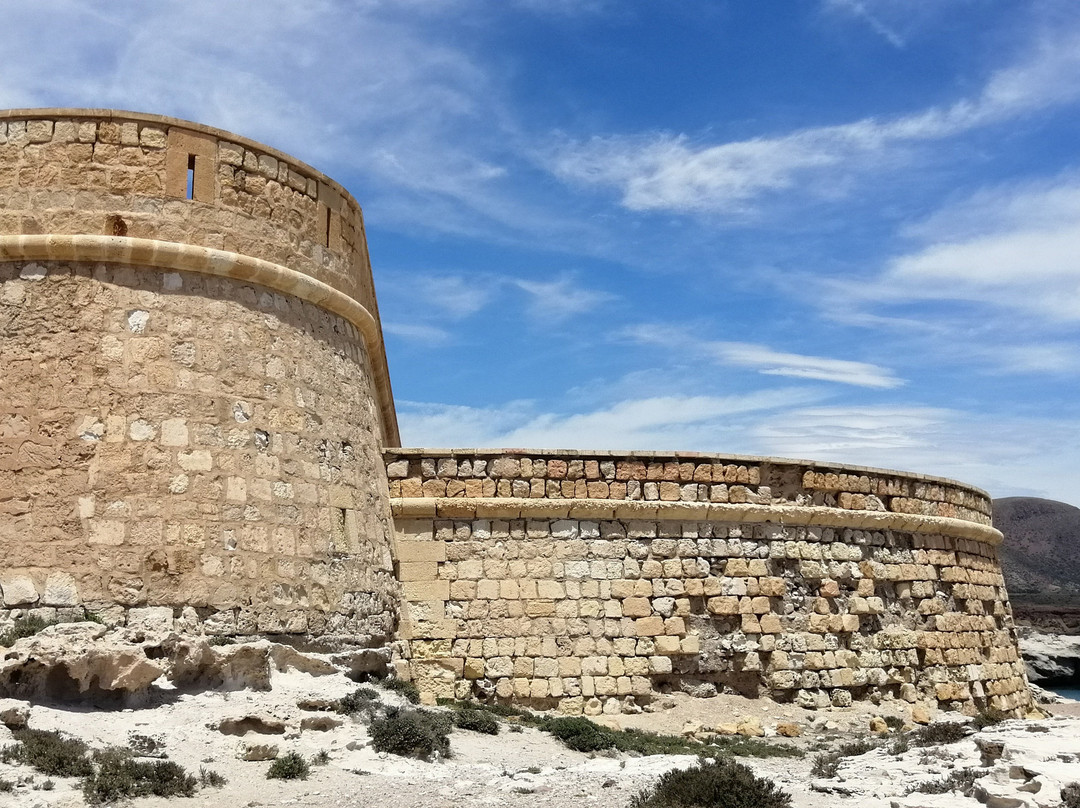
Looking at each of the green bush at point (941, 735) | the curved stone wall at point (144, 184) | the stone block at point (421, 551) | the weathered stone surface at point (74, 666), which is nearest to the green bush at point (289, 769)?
the weathered stone surface at point (74, 666)

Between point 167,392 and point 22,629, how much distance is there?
6.75ft

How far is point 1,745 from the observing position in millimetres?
5914

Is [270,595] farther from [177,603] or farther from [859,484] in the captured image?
[859,484]

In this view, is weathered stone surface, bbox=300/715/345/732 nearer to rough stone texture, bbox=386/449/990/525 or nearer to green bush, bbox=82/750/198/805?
green bush, bbox=82/750/198/805

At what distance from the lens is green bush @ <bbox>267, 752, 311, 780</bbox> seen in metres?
6.34

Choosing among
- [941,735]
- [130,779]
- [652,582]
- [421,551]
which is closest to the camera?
[130,779]

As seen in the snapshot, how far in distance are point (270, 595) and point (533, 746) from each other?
2444 mm

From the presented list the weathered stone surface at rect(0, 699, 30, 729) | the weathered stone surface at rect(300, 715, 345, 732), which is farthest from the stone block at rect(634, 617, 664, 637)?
the weathered stone surface at rect(0, 699, 30, 729)

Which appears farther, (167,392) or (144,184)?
(144,184)

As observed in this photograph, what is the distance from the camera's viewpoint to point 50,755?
578 cm

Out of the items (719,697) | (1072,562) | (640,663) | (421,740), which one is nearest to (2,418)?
(421,740)

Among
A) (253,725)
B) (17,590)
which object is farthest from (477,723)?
(17,590)

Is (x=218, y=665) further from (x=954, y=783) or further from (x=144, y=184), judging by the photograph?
(x=954, y=783)

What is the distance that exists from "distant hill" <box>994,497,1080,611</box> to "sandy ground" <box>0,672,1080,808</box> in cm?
6001
